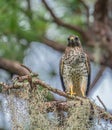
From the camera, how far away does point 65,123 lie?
307cm

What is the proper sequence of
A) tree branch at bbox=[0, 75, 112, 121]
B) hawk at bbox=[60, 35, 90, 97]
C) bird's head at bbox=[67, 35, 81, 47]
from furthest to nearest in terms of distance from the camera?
1. bird's head at bbox=[67, 35, 81, 47]
2. hawk at bbox=[60, 35, 90, 97]
3. tree branch at bbox=[0, 75, 112, 121]

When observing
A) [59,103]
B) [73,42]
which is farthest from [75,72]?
[59,103]

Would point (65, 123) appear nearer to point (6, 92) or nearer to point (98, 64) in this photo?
point (6, 92)

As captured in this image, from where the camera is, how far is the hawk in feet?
15.9

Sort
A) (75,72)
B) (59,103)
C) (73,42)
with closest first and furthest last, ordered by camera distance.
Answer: (59,103), (75,72), (73,42)

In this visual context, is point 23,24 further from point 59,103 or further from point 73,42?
point 59,103

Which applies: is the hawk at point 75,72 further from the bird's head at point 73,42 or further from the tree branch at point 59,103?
the tree branch at point 59,103

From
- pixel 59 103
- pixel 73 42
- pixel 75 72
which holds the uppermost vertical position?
pixel 73 42

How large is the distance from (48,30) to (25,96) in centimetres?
393

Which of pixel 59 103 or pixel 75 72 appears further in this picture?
pixel 75 72

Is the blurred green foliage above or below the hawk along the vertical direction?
above

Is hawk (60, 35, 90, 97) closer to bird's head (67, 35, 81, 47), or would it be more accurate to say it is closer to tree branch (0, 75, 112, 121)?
bird's head (67, 35, 81, 47)

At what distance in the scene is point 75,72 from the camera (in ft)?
15.9

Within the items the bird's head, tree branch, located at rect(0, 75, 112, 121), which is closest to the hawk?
the bird's head
